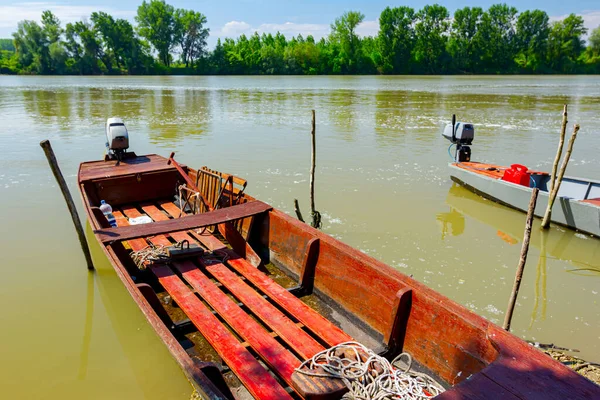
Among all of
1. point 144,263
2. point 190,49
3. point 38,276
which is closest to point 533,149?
point 144,263

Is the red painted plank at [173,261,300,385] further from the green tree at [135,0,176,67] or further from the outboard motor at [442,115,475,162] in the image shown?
the green tree at [135,0,176,67]

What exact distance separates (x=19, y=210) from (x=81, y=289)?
182 inches

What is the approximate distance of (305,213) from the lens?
378 inches

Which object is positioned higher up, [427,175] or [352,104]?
[352,104]

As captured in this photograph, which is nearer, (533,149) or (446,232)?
(446,232)

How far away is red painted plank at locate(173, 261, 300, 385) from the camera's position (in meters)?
3.80

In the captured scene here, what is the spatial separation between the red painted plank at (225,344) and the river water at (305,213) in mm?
638

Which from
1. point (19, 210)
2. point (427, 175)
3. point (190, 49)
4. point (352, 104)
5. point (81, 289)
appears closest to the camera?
point (81, 289)

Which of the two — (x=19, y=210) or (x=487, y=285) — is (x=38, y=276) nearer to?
(x=19, y=210)

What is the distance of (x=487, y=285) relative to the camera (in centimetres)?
651

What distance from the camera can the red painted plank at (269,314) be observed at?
4.00m

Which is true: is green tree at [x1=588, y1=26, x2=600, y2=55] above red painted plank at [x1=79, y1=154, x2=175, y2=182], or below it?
above

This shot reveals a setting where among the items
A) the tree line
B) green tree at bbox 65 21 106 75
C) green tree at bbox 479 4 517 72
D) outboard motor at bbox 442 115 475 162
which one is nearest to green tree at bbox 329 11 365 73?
the tree line

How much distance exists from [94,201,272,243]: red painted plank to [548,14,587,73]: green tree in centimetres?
9487
